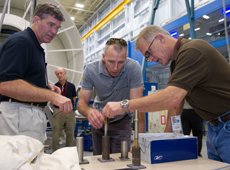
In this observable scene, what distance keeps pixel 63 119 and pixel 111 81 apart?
236 cm

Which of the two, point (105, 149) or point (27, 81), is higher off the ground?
point (27, 81)

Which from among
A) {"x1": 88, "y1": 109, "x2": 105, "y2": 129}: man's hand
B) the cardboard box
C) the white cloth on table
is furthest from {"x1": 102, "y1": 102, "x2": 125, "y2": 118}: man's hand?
the white cloth on table

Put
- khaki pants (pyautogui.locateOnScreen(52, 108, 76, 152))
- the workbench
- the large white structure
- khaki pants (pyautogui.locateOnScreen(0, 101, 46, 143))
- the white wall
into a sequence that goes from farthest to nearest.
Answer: the white wall < khaki pants (pyautogui.locateOnScreen(52, 108, 76, 152)) < the large white structure < khaki pants (pyautogui.locateOnScreen(0, 101, 46, 143)) < the workbench

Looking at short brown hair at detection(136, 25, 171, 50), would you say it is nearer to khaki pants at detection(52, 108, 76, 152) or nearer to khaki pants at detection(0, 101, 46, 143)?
khaki pants at detection(0, 101, 46, 143)

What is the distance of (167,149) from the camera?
1.16 meters

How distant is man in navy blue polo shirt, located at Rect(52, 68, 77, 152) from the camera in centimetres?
369

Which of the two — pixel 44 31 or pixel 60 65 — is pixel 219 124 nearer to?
pixel 44 31

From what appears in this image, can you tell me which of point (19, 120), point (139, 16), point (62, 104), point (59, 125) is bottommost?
point (59, 125)

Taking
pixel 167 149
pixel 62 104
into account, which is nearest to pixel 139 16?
pixel 62 104

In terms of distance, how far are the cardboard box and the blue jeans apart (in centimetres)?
16

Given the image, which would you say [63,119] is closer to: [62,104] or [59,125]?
[59,125]

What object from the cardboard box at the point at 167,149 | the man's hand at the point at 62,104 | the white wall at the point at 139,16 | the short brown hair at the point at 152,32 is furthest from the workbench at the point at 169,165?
the white wall at the point at 139,16

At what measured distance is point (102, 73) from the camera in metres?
1.80

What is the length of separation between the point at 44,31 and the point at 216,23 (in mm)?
Answer: 4686
